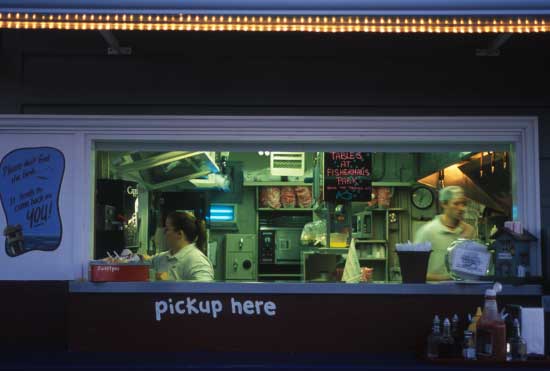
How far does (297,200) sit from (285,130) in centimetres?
439

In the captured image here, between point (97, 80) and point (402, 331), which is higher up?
point (97, 80)

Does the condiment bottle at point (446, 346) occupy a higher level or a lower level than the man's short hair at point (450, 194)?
lower

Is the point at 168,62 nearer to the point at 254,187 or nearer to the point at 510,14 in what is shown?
the point at 510,14

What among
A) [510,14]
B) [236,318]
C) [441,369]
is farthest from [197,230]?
[510,14]

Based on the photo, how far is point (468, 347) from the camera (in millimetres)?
5391

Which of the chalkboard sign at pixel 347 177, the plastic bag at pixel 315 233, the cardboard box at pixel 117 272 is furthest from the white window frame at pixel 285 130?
the plastic bag at pixel 315 233

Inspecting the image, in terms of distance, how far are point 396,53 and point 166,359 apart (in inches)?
121

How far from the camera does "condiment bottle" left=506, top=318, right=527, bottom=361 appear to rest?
5.39 metres

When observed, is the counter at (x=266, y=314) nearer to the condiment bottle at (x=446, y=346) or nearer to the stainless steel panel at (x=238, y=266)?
the condiment bottle at (x=446, y=346)

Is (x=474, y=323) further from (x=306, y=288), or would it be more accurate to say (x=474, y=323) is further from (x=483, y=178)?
(x=483, y=178)

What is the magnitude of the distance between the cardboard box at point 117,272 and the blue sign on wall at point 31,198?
1.62 feet

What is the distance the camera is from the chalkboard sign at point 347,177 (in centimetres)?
852

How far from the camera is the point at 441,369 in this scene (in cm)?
525

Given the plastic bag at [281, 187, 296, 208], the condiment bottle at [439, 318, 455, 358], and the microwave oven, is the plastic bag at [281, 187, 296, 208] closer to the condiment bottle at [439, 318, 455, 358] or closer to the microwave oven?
the microwave oven
